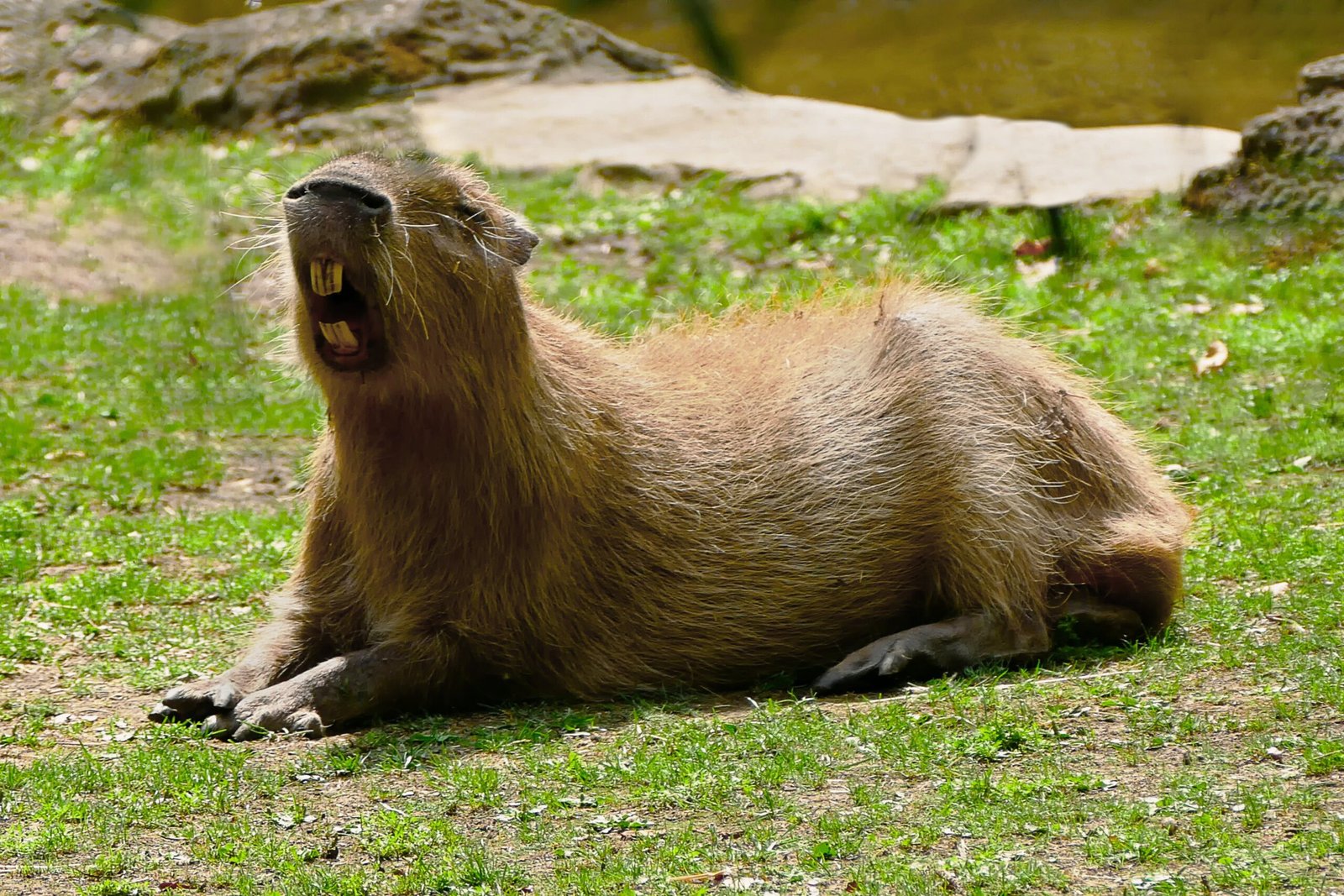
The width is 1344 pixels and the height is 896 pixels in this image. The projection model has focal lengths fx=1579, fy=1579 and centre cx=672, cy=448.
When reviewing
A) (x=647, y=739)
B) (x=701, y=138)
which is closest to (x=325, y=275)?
(x=647, y=739)

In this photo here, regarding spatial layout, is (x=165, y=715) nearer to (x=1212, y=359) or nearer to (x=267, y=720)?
(x=267, y=720)

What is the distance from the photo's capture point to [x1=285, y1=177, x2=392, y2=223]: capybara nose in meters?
4.17

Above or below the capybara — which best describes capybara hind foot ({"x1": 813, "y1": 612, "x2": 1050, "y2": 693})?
below

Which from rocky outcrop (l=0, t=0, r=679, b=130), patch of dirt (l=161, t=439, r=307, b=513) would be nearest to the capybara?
patch of dirt (l=161, t=439, r=307, b=513)

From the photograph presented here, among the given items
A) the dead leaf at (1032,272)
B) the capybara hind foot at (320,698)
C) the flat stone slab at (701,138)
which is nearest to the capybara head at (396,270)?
the capybara hind foot at (320,698)

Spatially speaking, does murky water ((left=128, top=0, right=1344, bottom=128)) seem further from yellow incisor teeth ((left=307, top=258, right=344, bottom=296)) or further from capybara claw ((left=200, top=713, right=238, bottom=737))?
capybara claw ((left=200, top=713, right=238, bottom=737))

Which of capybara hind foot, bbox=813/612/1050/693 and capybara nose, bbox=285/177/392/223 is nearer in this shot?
capybara nose, bbox=285/177/392/223

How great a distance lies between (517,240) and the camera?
4832mm

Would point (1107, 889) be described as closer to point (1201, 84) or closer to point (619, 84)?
point (1201, 84)

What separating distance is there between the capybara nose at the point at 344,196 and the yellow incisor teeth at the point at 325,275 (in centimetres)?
20

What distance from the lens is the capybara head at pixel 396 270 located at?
422 centimetres

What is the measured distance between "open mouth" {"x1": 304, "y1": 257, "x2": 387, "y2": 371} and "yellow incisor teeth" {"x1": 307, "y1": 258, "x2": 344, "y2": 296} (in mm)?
49

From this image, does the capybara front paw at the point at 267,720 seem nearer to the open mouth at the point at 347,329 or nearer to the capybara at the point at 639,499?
the capybara at the point at 639,499

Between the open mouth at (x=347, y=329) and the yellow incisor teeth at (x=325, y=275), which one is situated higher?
the yellow incisor teeth at (x=325, y=275)
